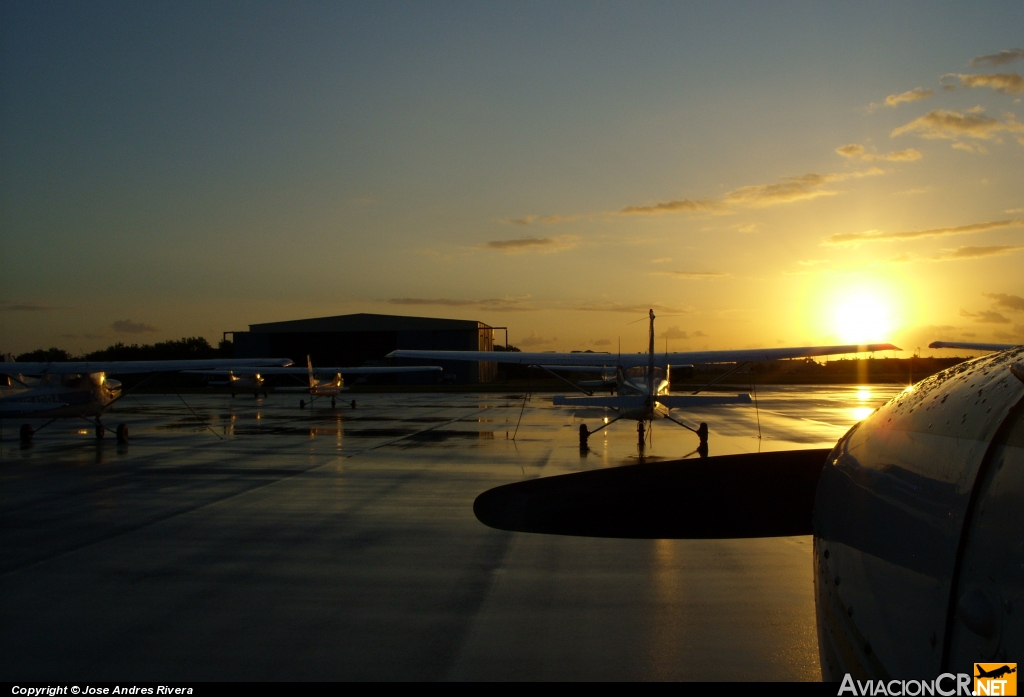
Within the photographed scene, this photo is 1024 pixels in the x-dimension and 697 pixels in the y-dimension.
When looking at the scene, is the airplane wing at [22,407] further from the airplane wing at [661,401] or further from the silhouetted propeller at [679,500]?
the silhouetted propeller at [679,500]

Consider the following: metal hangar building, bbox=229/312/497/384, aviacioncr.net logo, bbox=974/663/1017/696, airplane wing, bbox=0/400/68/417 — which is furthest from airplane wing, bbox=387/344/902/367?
metal hangar building, bbox=229/312/497/384

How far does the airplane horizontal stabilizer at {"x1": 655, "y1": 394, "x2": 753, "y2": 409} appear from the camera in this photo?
585 inches

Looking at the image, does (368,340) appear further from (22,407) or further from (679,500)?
(679,500)

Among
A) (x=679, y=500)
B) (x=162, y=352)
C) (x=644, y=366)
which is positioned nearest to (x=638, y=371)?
(x=644, y=366)

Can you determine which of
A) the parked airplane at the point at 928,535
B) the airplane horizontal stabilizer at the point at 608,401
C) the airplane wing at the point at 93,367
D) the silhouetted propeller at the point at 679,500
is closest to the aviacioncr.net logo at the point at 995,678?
the parked airplane at the point at 928,535

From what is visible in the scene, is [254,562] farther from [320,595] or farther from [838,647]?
[838,647]

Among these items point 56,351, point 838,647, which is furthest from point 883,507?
point 56,351

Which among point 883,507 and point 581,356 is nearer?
point 883,507

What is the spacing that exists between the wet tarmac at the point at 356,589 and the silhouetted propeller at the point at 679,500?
0.23 m

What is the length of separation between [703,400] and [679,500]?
27.6 feet

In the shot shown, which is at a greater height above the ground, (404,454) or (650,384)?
(650,384)

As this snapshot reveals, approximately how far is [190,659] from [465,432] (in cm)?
1657

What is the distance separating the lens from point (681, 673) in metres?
4.36

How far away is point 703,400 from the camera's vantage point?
1561 centimetres
